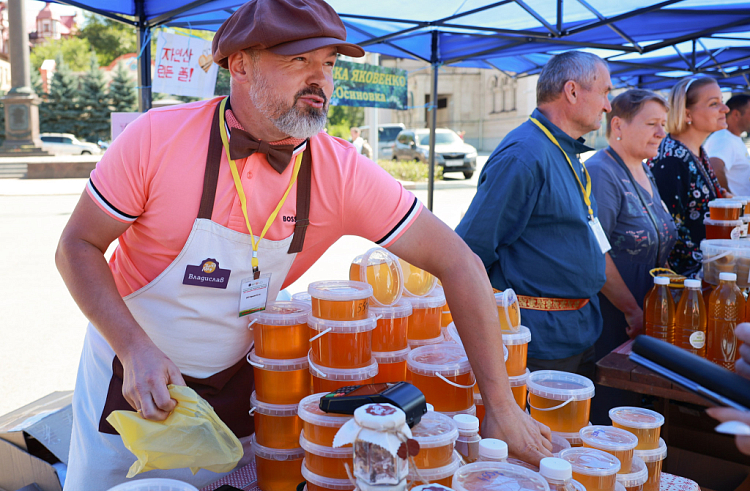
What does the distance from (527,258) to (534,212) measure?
0.23 m

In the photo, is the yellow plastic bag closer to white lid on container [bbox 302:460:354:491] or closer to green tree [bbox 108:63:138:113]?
white lid on container [bbox 302:460:354:491]

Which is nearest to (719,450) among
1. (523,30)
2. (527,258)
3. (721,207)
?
(721,207)

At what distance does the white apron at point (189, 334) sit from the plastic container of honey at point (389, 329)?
346 millimetres

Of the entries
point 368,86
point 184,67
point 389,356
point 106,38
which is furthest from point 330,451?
point 106,38

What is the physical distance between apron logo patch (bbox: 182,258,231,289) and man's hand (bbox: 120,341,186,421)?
10.5 inches

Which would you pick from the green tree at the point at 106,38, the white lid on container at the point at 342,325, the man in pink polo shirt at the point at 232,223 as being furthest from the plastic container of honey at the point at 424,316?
the green tree at the point at 106,38

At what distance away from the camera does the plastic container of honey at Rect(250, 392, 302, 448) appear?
1.65 metres

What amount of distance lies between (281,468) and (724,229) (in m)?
2.91

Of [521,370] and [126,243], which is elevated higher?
[126,243]

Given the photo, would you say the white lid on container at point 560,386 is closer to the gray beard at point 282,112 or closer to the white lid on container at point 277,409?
the white lid on container at point 277,409

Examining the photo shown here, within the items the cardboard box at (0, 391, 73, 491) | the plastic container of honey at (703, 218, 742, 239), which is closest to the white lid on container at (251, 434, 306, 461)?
the cardboard box at (0, 391, 73, 491)

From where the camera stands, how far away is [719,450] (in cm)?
317

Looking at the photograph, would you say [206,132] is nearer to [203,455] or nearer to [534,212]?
[203,455]

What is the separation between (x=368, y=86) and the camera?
694 cm
